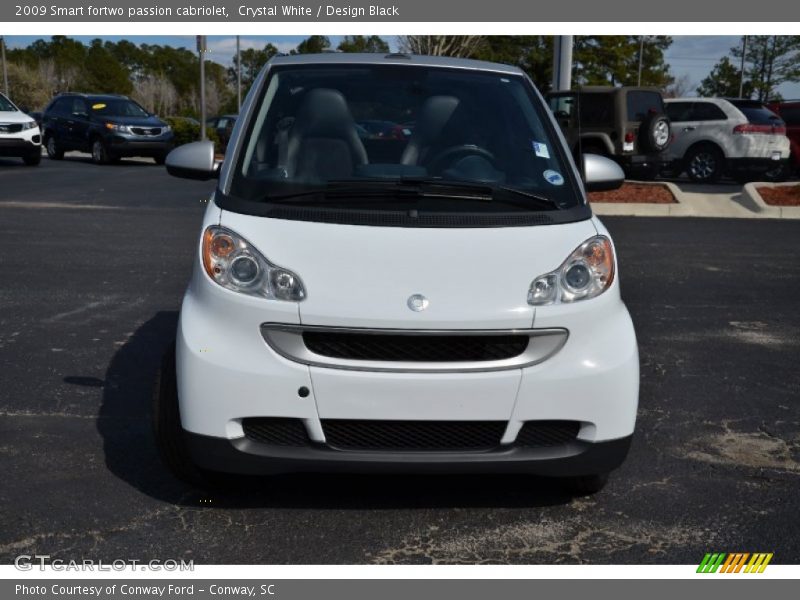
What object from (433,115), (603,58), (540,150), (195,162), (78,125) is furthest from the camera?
(603,58)

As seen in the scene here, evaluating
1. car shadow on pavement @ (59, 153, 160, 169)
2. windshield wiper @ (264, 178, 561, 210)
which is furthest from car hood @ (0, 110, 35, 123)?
windshield wiper @ (264, 178, 561, 210)

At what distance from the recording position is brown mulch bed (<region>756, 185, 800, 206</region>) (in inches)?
655

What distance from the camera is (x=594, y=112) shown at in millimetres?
19750

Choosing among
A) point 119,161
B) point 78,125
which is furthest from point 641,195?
point 119,161

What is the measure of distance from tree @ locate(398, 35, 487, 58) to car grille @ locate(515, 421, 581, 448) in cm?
2875

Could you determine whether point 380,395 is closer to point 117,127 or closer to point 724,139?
point 724,139

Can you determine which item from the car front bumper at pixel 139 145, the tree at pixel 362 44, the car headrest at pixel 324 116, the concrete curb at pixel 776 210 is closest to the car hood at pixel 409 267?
the car headrest at pixel 324 116

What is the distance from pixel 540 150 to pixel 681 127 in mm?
17809

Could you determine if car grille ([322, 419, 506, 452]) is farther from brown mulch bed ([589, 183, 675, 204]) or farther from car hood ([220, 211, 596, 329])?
brown mulch bed ([589, 183, 675, 204])

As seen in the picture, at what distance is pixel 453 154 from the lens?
183 inches

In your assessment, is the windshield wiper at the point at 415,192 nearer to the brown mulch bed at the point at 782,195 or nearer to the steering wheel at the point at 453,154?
the steering wheel at the point at 453,154

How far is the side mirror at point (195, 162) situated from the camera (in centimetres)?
495
